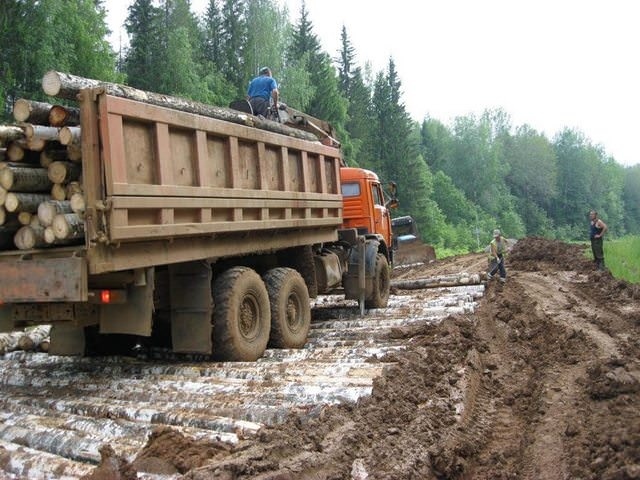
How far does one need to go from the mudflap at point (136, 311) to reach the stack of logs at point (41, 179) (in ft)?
2.22

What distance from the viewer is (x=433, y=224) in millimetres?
58344

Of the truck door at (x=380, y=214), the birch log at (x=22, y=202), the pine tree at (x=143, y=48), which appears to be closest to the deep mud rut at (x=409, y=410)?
the birch log at (x=22, y=202)

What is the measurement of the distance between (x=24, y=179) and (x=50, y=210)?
45 centimetres

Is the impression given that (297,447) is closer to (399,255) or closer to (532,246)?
(532,246)

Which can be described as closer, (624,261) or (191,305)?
(191,305)

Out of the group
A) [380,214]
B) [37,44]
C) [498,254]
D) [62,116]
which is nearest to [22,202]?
[62,116]

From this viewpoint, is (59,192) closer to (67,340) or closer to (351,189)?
(67,340)

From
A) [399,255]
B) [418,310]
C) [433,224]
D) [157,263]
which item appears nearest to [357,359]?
[157,263]

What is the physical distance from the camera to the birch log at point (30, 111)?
5.45 meters

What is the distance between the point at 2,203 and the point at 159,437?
2810 mm

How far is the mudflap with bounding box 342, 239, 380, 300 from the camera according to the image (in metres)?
10.5

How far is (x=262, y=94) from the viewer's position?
9.75m

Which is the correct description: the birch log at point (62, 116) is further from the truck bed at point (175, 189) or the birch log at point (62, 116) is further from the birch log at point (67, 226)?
the birch log at point (67, 226)

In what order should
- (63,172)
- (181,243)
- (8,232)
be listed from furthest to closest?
(181,243), (8,232), (63,172)
